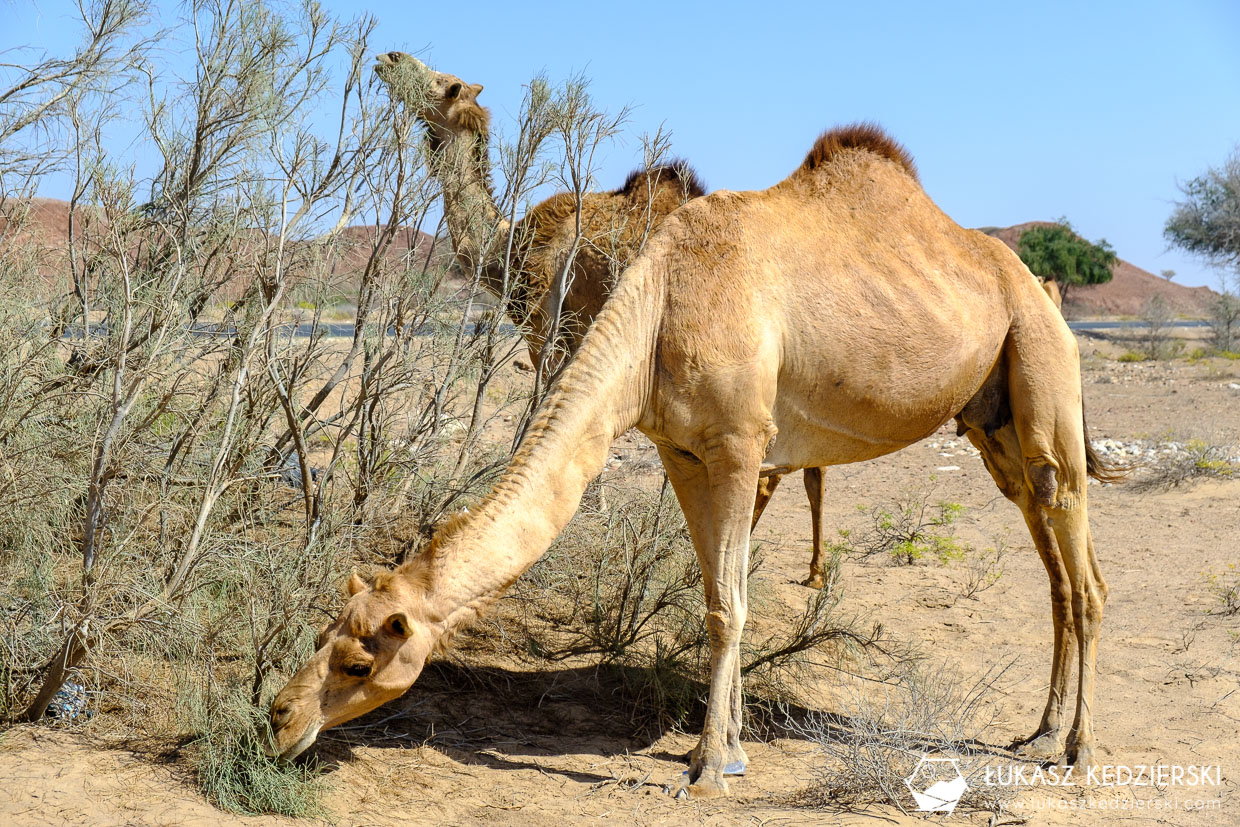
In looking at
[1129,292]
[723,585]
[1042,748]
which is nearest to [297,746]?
[723,585]

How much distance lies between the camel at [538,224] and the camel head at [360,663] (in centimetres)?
Result: 294

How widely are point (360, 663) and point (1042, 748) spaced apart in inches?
148

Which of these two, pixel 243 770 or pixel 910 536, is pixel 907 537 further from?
pixel 243 770

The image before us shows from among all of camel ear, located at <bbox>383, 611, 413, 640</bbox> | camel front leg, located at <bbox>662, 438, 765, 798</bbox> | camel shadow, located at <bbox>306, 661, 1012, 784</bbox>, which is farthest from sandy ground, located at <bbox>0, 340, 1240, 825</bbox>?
camel ear, located at <bbox>383, 611, 413, 640</bbox>

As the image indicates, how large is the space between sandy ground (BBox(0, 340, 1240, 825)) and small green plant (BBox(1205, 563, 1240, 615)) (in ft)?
0.32

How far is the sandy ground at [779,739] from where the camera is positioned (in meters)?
4.69

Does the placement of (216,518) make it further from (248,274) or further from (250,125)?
(250,125)

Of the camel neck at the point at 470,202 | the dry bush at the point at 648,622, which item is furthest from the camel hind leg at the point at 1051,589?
the camel neck at the point at 470,202

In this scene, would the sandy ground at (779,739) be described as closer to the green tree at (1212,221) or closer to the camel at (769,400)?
the camel at (769,400)

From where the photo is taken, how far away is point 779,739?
607 centimetres

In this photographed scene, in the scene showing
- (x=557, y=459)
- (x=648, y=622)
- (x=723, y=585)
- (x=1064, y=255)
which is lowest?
(x=648, y=622)

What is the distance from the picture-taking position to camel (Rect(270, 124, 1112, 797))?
449cm

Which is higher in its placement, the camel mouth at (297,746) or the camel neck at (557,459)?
the camel neck at (557,459)

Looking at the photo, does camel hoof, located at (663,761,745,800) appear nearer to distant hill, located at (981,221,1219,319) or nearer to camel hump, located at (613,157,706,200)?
camel hump, located at (613,157,706,200)
